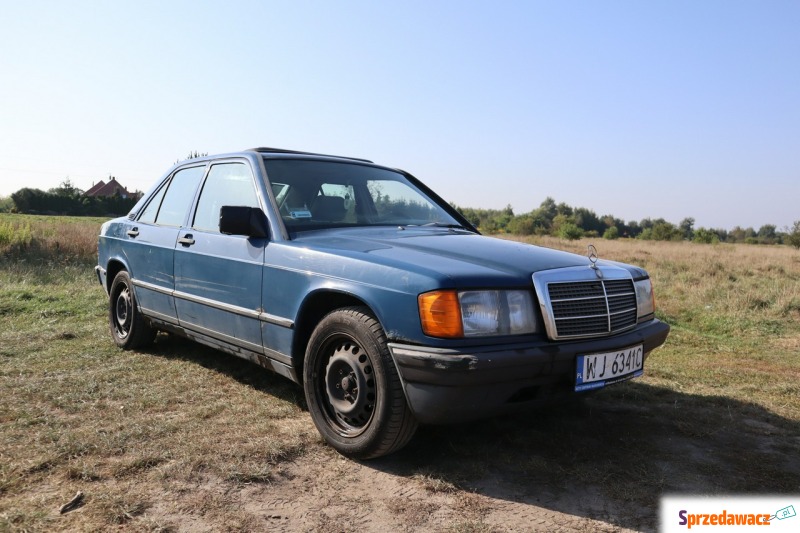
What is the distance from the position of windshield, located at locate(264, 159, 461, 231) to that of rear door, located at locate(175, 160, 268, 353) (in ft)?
0.70

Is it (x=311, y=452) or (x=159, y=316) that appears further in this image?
(x=159, y=316)

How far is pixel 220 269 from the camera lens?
378 cm

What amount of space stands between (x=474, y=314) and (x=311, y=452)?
45.7 inches

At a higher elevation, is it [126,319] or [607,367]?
[607,367]

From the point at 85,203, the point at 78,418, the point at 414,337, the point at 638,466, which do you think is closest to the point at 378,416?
the point at 414,337

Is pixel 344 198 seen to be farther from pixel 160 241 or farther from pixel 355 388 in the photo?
pixel 160 241

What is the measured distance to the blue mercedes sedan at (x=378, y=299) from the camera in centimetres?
257

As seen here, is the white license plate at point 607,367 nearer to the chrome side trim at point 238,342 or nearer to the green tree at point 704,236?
the chrome side trim at point 238,342

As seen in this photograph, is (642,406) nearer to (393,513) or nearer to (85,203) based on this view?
(393,513)

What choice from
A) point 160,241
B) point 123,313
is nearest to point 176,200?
point 160,241

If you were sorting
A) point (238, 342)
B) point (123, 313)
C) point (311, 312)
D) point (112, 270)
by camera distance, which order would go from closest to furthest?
point (311, 312)
point (238, 342)
point (123, 313)
point (112, 270)

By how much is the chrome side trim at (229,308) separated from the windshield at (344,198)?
1.76 ft

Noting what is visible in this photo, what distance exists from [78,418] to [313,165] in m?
2.11

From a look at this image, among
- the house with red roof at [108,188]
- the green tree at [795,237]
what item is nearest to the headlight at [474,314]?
Result: the green tree at [795,237]
